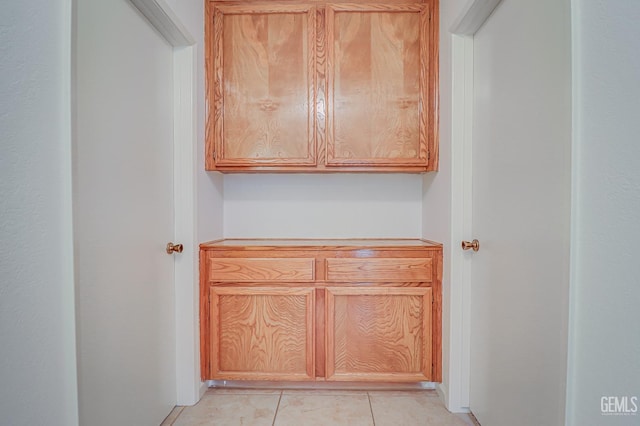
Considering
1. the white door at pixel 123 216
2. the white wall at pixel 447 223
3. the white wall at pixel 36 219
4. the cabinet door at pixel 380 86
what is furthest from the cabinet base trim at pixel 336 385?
the cabinet door at pixel 380 86

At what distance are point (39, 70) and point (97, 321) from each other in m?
0.81

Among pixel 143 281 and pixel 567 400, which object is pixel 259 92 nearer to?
pixel 143 281

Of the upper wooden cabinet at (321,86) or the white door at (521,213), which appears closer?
the white door at (521,213)

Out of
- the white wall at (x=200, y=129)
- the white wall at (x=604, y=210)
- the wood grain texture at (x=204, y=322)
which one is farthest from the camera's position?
the wood grain texture at (x=204, y=322)

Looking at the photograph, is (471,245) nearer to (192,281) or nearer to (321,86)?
(321,86)

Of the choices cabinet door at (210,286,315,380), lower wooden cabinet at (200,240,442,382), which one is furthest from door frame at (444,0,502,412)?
cabinet door at (210,286,315,380)

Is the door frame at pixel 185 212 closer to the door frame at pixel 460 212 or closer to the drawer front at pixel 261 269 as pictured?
the drawer front at pixel 261 269

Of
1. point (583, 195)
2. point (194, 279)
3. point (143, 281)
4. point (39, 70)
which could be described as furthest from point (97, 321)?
point (583, 195)

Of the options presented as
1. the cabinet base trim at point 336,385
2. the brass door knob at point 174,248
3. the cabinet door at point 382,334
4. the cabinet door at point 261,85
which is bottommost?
the cabinet base trim at point 336,385

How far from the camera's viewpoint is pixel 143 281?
1.46 meters

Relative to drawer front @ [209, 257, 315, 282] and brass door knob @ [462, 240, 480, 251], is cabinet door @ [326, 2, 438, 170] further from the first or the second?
drawer front @ [209, 257, 315, 282]

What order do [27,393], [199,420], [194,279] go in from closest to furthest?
[27,393], [199,420], [194,279]

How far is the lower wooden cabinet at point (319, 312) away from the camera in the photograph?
1858 mm

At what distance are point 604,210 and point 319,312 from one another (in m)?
1.40
